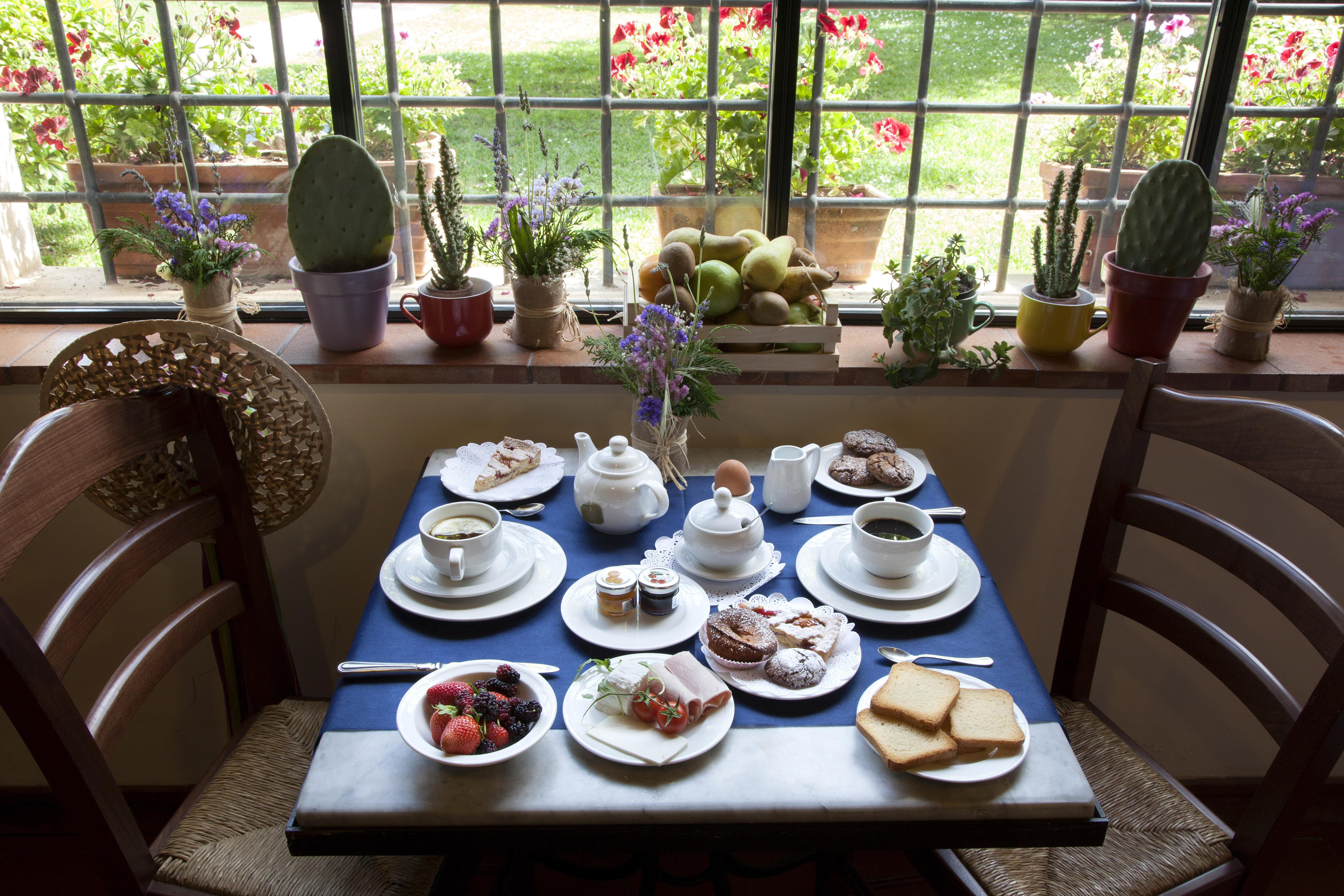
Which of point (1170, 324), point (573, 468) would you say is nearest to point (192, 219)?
point (573, 468)

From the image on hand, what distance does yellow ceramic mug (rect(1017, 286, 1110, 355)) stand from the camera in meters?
1.84

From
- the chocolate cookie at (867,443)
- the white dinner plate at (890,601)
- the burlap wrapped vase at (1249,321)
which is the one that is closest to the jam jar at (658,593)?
the white dinner plate at (890,601)

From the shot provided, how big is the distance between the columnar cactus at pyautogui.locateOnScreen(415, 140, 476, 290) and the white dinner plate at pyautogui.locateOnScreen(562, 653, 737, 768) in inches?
38.7

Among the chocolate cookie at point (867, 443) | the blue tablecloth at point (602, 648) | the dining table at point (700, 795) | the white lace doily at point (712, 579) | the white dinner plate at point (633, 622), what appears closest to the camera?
the dining table at point (700, 795)

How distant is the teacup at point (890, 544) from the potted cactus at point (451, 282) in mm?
898

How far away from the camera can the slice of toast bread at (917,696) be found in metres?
1.06

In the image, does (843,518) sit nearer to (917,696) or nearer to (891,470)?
(891,470)

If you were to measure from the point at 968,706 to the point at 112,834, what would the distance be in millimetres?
1034

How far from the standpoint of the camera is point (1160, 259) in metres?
1.79

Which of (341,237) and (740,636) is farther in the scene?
(341,237)

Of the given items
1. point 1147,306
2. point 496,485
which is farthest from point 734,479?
point 1147,306

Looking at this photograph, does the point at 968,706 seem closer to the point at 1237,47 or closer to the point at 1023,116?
the point at 1023,116

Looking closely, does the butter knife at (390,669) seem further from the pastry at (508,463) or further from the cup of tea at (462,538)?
the pastry at (508,463)

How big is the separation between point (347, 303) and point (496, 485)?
20.6 inches
